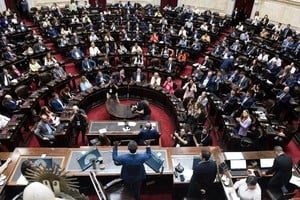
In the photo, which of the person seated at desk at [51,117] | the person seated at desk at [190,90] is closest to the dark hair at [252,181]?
the person seated at desk at [190,90]

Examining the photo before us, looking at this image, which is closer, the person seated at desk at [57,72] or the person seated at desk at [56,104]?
the person seated at desk at [56,104]

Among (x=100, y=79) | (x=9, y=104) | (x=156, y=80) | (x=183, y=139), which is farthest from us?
(x=156, y=80)

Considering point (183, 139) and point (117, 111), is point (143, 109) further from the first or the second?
point (183, 139)

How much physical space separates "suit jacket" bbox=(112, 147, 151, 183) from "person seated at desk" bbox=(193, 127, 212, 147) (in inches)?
104

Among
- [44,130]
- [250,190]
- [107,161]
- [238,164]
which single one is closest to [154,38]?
[44,130]

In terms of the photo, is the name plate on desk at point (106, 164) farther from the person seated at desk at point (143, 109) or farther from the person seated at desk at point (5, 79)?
the person seated at desk at point (5, 79)

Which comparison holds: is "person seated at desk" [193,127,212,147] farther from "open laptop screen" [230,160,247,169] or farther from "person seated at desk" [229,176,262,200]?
"person seated at desk" [229,176,262,200]

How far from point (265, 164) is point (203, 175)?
2.03 m

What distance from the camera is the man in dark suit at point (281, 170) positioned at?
184 inches

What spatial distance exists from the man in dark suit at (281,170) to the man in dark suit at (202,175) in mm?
1286

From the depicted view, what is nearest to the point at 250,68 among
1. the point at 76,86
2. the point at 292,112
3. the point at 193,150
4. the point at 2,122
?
A: the point at 292,112

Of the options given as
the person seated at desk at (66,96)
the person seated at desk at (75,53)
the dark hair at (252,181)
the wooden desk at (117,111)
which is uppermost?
the dark hair at (252,181)

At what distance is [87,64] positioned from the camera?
36.7 feet

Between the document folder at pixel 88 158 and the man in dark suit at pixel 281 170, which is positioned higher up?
the man in dark suit at pixel 281 170
